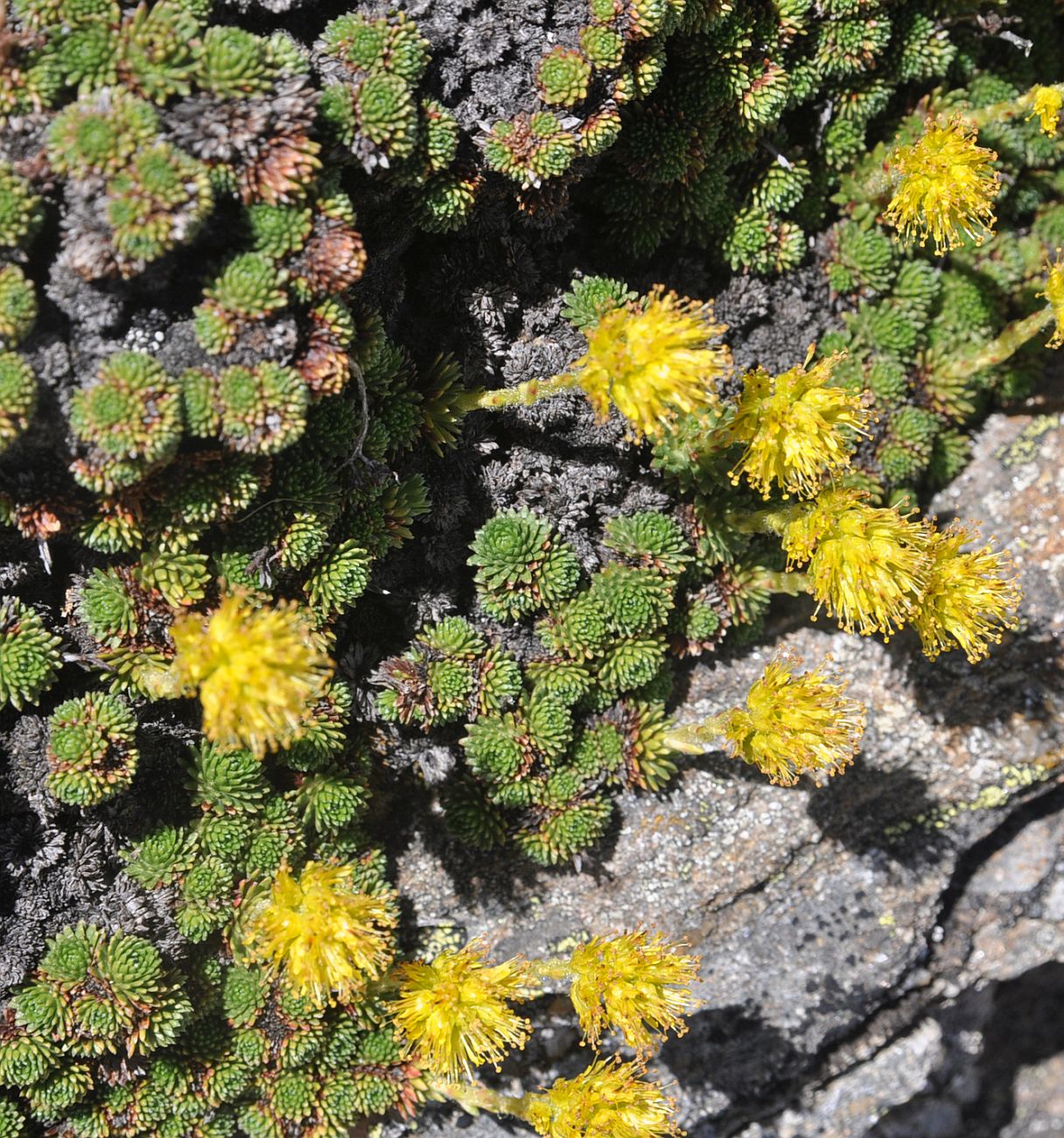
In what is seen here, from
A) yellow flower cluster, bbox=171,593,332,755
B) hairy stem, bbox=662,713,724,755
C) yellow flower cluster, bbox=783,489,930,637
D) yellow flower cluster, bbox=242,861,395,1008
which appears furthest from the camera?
hairy stem, bbox=662,713,724,755

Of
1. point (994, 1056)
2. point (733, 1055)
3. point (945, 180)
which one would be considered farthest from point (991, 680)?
point (994, 1056)

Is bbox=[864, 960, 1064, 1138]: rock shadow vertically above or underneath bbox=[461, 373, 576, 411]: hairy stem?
underneath

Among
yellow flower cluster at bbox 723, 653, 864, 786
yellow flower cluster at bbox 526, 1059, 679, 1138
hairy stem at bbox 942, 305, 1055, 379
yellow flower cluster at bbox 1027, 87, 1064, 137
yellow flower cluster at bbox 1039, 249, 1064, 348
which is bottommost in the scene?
yellow flower cluster at bbox 526, 1059, 679, 1138

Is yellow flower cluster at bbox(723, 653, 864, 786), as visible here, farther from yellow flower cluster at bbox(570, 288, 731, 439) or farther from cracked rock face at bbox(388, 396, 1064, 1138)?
yellow flower cluster at bbox(570, 288, 731, 439)

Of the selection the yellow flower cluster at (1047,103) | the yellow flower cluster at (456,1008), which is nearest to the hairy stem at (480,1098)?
the yellow flower cluster at (456,1008)

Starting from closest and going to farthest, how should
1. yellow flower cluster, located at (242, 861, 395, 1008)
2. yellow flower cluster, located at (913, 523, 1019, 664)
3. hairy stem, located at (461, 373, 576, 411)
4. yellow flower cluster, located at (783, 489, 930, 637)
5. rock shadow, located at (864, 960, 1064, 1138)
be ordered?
yellow flower cluster, located at (242, 861, 395, 1008) < yellow flower cluster, located at (783, 489, 930, 637) < hairy stem, located at (461, 373, 576, 411) < yellow flower cluster, located at (913, 523, 1019, 664) < rock shadow, located at (864, 960, 1064, 1138)

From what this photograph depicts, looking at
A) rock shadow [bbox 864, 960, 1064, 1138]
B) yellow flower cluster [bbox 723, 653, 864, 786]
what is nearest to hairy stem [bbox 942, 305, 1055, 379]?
yellow flower cluster [bbox 723, 653, 864, 786]

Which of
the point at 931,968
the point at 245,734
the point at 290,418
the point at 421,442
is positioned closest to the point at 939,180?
the point at 421,442
